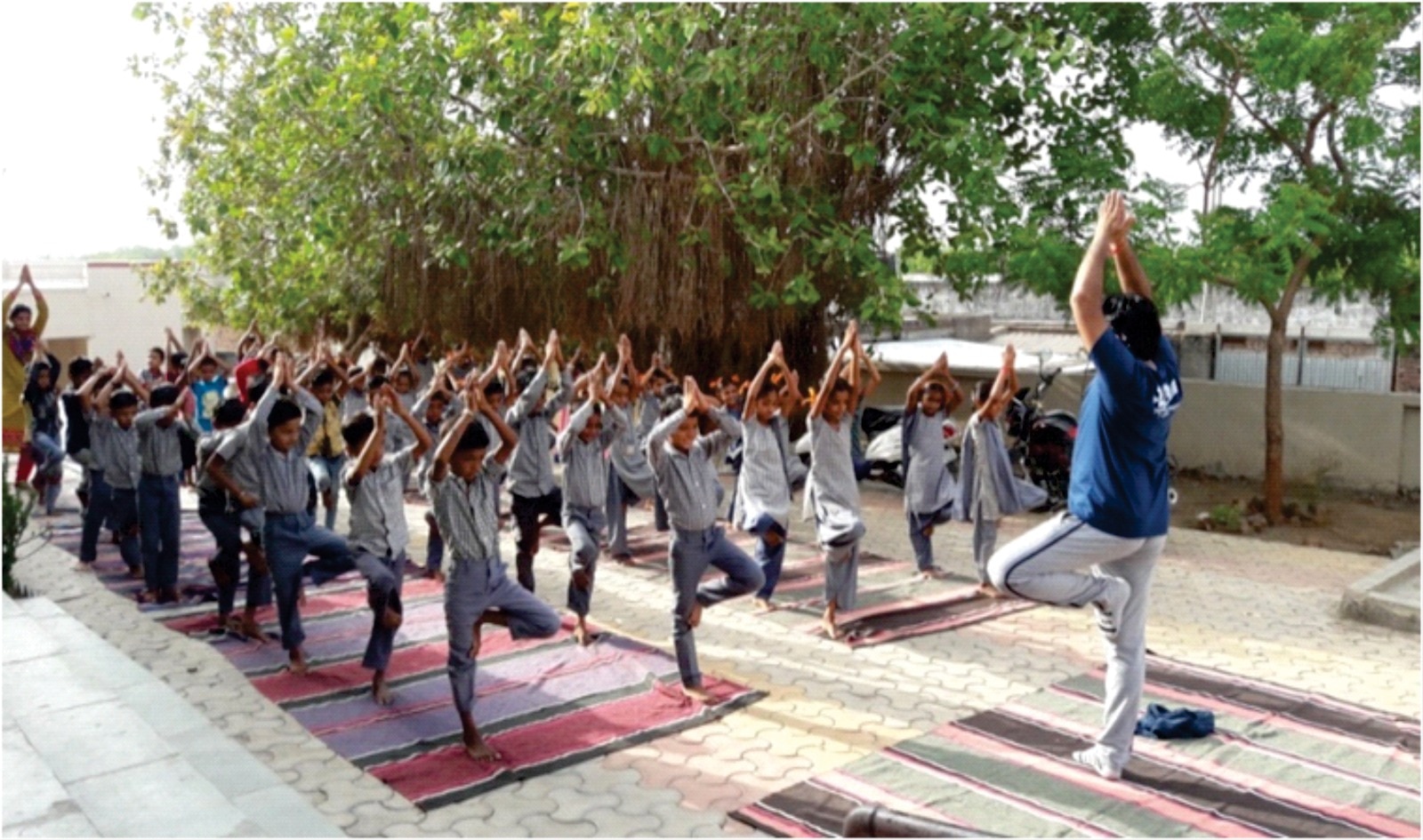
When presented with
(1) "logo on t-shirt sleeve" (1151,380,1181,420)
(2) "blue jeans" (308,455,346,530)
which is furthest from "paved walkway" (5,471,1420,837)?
(1) "logo on t-shirt sleeve" (1151,380,1181,420)

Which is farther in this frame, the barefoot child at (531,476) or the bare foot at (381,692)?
the barefoot child at (531,476)

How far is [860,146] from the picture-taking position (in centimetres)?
1105

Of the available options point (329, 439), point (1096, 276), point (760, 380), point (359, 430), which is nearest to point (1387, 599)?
point (760, 380)

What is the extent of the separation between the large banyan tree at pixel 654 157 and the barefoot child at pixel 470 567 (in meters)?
5.30

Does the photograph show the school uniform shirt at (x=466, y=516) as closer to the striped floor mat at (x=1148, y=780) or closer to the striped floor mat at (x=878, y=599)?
the striped floor mat at (x=1148, y=780)

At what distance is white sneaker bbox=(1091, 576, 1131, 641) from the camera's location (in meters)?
4.87

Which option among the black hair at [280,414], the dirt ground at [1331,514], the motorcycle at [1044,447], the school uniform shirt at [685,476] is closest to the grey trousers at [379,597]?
the black hair at [280,414]

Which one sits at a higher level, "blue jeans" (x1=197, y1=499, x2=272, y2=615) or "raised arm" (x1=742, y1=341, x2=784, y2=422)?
"raised arm" (x1=742, y1=341, x2=784, y2=422)

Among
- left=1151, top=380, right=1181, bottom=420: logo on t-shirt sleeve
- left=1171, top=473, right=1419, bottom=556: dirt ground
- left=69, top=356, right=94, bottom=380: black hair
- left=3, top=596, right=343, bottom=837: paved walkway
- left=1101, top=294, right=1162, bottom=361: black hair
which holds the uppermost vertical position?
left=1101, top=294, right=1162, bottom=361: black hair

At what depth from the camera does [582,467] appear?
7457mm

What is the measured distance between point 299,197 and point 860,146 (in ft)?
19.4

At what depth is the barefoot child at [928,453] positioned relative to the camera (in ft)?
29.1

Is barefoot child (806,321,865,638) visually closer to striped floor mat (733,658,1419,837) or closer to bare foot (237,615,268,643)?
striped floor mat (733,658,1419,837)

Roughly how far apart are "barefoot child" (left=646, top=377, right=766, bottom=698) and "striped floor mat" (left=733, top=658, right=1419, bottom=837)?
118 cm
